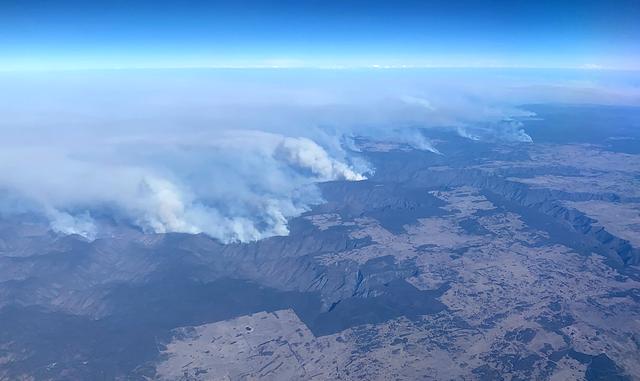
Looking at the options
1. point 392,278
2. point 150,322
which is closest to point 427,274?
point 392,278

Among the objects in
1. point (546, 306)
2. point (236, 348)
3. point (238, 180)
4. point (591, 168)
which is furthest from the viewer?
point (591, 168)

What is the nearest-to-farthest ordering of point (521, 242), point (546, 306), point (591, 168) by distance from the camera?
1. point (546, 306)
2. point (521, 242)
3. point (591, 168)

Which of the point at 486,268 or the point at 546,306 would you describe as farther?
the point at 486,268

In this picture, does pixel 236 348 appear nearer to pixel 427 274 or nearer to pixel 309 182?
pixel 427 274

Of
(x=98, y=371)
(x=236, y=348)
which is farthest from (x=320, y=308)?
(x=98, y=371)

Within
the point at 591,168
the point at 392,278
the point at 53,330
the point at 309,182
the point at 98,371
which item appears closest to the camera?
the point at 98,371

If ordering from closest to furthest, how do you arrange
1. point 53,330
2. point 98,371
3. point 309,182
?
point 98,371 → point 53,330 → point 309,182

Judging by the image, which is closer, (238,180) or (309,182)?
(238,180)

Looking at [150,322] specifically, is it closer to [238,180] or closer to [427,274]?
[427,274]
